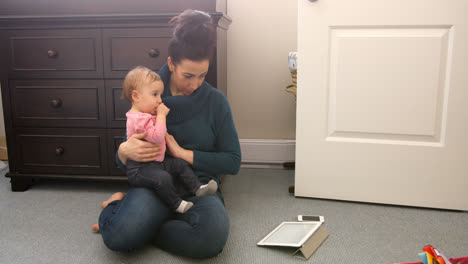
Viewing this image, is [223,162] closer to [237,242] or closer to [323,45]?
[237,242]

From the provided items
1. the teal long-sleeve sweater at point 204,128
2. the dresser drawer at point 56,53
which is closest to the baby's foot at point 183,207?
the teal long-sleeve sweater at point 204,128

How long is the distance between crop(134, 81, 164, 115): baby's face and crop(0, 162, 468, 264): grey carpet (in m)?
0.44

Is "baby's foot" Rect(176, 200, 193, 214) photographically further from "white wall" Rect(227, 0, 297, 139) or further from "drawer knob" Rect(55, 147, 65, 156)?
"white wall" Rect(227, 0, 297, 139)

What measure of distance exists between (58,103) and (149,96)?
0.71m

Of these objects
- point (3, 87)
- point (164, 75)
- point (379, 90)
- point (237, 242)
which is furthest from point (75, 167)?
point (379, 90)

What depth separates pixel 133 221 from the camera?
119 cm

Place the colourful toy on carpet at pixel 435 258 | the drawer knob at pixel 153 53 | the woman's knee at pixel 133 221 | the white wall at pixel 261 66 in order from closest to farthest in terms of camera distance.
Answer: the colourful toy on carpet at pixel 435 258 → the woman's knee at pixel 133 221 → the drawer knob at pixel 153 53 → the white wall at pixel 261 66

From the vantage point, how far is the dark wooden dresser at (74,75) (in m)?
1.66

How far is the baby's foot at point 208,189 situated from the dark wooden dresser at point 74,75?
521 mm

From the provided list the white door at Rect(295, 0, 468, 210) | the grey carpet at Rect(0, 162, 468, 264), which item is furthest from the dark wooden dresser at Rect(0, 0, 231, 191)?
the white door at Rect(295, 0, 468, 210)

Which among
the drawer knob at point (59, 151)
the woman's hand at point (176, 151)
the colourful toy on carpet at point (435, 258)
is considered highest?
the woman's hand at point (176, 151)

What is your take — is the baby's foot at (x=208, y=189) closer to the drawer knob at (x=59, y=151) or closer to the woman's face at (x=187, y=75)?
the woman's face at (x=187, y=75)

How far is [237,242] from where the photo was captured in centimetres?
133

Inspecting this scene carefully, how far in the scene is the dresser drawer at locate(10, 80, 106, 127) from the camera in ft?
5.64
